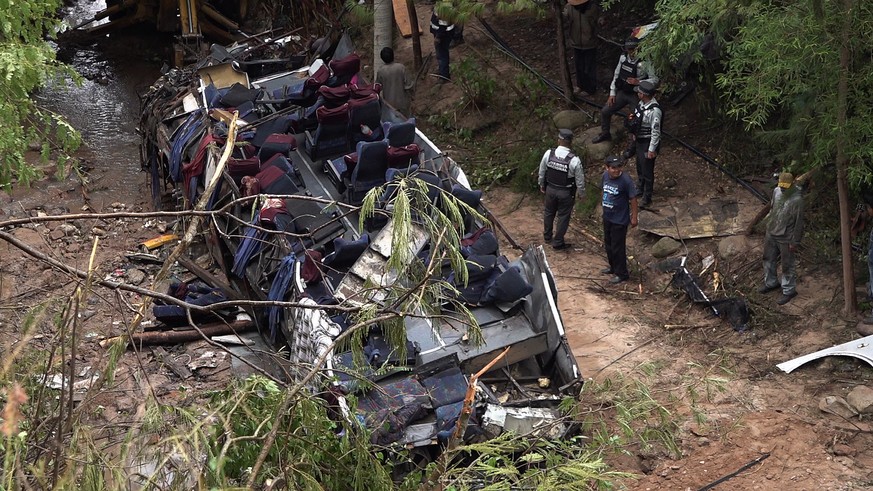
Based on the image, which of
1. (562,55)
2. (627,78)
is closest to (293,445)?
(627,78)

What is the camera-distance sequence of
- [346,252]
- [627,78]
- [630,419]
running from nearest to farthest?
1. [630,419]
2. [346,252]
3. [627,78]

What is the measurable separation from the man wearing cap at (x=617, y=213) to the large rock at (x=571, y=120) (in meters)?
3.00

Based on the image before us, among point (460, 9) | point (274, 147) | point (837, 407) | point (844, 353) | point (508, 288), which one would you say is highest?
point (460, 9)

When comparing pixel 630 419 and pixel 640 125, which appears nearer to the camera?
pixel 630 419

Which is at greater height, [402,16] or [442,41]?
[402,16]

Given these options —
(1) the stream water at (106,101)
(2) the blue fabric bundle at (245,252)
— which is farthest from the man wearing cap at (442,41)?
(2) the blue fabric bundle at (245,252)

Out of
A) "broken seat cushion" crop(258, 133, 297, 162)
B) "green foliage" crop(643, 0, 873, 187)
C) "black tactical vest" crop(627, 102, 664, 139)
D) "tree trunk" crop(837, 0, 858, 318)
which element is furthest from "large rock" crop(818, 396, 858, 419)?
"broken seat cushion" crop(258, 133, 297, 162)

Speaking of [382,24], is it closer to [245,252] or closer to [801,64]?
[245,252]

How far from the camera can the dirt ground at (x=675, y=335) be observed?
766 cm

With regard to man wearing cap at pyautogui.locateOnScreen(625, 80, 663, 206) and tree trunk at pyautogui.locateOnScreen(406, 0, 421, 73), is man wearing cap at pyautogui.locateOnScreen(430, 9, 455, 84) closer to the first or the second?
tree trunk at pyautogui.locateOnScreen(406, 0, 421, 73)

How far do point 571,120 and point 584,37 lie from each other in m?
1.24

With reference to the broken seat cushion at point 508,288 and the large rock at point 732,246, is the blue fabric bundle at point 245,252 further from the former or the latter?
the large rock at point 732,246

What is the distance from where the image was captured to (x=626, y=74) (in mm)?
12375

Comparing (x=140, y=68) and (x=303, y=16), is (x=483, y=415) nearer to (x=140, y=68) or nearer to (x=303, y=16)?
(x=303, y=16)
